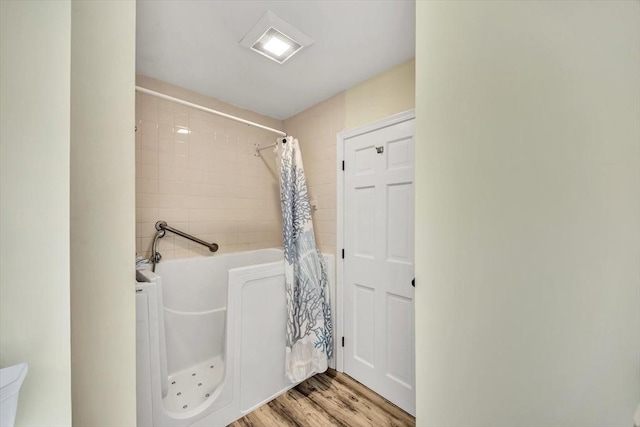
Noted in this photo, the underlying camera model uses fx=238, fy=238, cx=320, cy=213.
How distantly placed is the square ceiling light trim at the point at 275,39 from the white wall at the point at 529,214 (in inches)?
30.5

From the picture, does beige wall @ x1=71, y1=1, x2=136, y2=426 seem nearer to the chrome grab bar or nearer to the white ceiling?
the white ceiling

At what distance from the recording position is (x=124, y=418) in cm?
60

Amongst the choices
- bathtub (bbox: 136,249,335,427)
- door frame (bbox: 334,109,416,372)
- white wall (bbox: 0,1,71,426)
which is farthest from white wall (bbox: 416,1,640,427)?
door frame (bbox: 334,109,416,372)

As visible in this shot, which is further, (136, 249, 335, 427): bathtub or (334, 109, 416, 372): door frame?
(334, 109, 416, 372): door frame

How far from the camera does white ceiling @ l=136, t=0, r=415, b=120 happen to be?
1157 millimetres

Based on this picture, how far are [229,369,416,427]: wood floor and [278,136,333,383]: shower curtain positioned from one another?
13 cm

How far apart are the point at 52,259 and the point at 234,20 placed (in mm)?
1329

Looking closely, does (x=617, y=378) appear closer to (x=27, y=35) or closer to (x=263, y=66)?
(x=27, y=35)

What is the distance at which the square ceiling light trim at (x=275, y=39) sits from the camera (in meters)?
1.23

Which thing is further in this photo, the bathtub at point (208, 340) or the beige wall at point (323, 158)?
the beige wall at point (323, 158)

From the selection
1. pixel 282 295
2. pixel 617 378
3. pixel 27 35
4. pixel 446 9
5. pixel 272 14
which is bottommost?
pixel 282 295

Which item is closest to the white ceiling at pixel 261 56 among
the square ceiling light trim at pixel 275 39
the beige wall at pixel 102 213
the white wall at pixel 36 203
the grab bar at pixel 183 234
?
the square ceiling light trim at pixel 275 39

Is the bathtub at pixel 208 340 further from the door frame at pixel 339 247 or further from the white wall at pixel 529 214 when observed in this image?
the white wall at pixel 529 214

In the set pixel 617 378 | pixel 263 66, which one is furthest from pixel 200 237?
pixel 617 378
